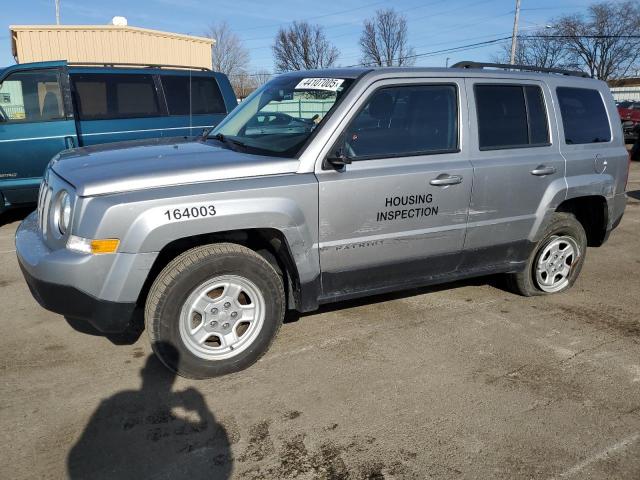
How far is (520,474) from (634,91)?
150 feet

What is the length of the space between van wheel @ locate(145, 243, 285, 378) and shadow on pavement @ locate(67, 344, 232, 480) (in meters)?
0.12

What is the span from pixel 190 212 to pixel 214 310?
26.0 inches

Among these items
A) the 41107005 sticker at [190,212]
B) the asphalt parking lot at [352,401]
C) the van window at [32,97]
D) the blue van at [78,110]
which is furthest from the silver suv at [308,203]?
the van window at [32,97]

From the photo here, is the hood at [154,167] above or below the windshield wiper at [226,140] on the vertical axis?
below

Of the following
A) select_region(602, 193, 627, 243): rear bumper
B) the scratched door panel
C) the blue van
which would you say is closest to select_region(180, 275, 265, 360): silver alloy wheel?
the scratched door panel

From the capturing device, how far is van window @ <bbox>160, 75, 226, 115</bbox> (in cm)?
768

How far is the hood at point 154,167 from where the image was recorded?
2896mm

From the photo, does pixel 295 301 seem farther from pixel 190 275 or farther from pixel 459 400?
pixel 459 400

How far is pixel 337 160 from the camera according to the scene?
3258 mm

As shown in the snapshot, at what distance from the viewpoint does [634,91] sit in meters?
40.1

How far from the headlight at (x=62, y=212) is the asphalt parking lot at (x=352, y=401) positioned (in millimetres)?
962

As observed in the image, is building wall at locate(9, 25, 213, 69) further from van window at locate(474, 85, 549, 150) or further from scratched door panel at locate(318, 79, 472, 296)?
scratched door panel at locate(318, 79, 472, 296)

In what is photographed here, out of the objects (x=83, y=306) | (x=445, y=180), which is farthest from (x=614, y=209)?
(x=83, y=306)

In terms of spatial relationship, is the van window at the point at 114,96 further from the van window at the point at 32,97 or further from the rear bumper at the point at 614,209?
the rear bumper at the point at 614,209
